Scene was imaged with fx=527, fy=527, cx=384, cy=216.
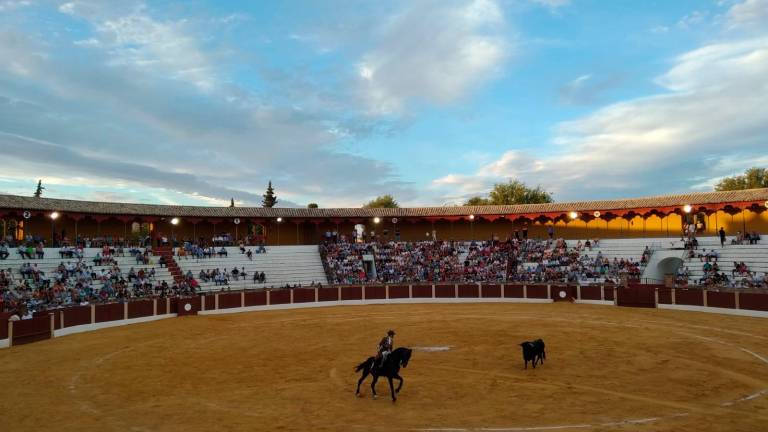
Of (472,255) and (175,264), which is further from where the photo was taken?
(472,255)

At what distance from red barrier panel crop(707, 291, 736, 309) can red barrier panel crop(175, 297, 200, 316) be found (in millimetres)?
27075

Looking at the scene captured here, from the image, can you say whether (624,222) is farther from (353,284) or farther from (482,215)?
(353,284)

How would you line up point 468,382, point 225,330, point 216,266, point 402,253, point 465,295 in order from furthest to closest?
point 402,253 → point 216,266 → point 465,295 → point 225,330 → point 468,382

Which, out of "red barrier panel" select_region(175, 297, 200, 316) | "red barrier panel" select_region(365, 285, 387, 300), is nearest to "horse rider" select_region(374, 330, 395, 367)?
"red barrier panel" select_region(175, 297, 200, 316)

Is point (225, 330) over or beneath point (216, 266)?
beneath

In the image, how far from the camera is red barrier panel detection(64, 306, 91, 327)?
22953 millimetres

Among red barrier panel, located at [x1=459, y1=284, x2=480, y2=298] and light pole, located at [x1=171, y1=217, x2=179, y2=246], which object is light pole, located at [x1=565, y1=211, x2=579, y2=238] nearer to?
red barrier panel, located at [x1=459, y1=284, x2=480, y2=298]

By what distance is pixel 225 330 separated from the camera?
22.7m

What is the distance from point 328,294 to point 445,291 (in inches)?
301

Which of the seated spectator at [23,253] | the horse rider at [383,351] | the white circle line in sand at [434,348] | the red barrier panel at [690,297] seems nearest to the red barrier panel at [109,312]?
the seated spectator at [23,253]

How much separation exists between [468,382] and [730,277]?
2547 cm

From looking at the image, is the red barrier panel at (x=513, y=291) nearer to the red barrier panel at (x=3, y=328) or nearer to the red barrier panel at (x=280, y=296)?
the red barrier panel at (x=280, y=296)

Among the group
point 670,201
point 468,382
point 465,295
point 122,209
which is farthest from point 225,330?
point 670,201

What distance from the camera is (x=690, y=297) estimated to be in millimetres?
27406
